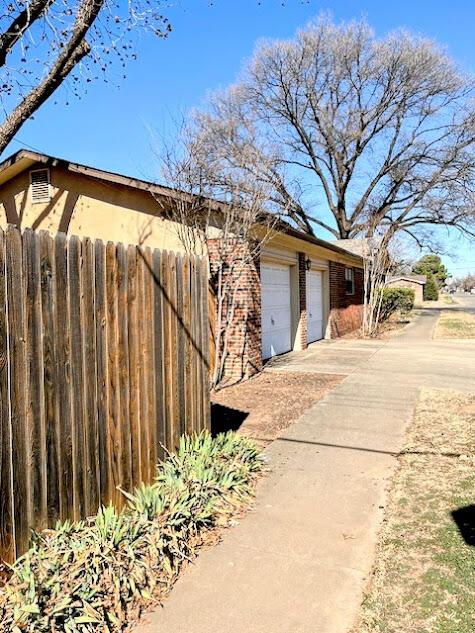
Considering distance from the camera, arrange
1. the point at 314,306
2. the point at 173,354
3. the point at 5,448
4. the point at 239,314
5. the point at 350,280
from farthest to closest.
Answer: the point at 350,280 → the point at 314,306 → the point at 239,314 → the point at 173,354 → the point at 5,448

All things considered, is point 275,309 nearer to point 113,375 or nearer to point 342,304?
point 342,304

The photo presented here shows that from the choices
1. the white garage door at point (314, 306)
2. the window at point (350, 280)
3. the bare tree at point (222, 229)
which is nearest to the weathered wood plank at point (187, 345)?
the bare tree at point (222, 229)

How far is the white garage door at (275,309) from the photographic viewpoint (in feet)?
38.4

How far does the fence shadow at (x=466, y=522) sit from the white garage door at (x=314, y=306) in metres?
11.9

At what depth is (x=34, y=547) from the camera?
9.08ft

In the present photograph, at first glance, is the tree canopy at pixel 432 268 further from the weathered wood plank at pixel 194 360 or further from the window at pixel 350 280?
the weathered wood plank at pixel 194 360

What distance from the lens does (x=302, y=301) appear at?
1409 cm

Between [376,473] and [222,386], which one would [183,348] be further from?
[222,386]

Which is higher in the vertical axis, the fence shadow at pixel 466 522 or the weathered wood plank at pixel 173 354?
the weathered wood plank at pixel 173 354

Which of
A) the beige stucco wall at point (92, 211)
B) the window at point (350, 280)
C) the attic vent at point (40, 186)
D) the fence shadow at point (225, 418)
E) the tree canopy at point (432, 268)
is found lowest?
the fence shadow at point (225, 418)

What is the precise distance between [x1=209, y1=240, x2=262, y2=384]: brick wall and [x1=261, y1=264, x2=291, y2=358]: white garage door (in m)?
1.49

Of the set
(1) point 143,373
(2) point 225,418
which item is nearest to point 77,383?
(1) point 143,373

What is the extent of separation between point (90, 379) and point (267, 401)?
4879mm

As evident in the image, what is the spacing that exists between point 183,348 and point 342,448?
7.38 feet
